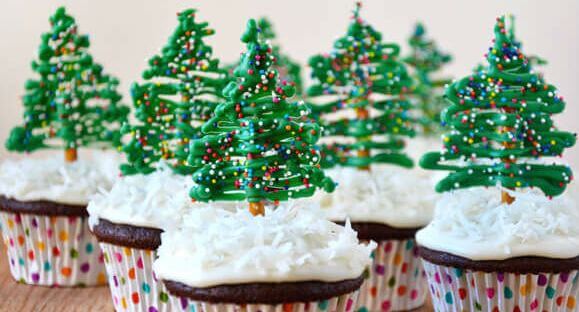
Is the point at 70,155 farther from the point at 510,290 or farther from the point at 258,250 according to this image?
the point at 510,290

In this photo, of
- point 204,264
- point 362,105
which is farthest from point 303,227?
point 362,105

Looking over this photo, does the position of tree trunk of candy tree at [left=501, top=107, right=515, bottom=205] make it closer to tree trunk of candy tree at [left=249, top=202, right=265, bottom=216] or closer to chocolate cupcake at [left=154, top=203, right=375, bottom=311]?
chocolate cupcake at [left=154, top=203, right=375, bottom=311]

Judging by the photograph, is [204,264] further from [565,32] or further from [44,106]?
[565,32]

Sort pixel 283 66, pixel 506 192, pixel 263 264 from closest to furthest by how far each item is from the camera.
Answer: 1. pixel 263 264
2. pixel 506 192
3. pixel 283 66

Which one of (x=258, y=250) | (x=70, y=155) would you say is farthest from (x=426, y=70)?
(x=258, y=250)

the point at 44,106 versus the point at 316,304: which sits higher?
the point at 44,106

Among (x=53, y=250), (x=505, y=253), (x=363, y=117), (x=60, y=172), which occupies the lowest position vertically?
(x=53, y=250)
